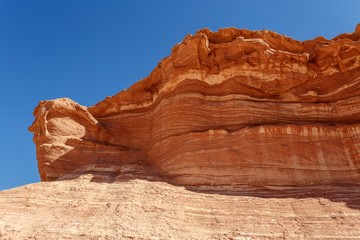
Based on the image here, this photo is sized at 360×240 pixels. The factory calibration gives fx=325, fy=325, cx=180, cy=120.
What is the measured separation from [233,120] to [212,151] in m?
2.19

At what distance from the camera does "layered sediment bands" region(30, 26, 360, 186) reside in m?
13.4

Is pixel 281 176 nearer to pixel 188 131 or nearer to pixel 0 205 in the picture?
pixel 188 131

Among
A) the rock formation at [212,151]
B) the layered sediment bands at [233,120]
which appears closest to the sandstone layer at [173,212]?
the rock formation at [212,151]

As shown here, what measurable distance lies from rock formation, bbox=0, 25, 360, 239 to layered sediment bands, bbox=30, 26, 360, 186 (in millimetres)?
54

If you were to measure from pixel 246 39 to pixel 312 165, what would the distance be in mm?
7475

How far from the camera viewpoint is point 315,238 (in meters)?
9.30

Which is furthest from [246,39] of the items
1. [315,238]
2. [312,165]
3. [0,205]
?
[0,205]

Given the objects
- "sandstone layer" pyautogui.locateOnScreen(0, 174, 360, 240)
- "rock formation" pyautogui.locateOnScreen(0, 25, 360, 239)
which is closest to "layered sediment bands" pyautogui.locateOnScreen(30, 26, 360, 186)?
"rock formation" pyautogui.locateOnScreen(0, 25, 360, 239)

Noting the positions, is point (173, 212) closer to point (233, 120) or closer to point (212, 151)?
point (212, 151)

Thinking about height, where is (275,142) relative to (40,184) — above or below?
above

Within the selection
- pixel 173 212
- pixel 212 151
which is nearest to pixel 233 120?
pixel 212 151

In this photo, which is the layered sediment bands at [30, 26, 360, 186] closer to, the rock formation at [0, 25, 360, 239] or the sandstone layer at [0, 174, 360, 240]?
the rock formation at [0, 25, 360, 239]

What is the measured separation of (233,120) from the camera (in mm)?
15141

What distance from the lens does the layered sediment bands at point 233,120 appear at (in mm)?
13375
